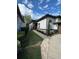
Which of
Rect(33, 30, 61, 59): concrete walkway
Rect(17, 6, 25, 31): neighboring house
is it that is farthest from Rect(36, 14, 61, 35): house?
Rect(17, 6, 25, 31): neighboring house

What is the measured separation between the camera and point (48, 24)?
1.44m

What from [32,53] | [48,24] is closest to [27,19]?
[48,24]

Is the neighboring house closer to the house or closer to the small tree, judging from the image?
the small tree

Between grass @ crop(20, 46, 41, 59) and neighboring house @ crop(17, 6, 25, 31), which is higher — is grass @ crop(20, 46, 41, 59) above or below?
below

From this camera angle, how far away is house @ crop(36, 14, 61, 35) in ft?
4.67

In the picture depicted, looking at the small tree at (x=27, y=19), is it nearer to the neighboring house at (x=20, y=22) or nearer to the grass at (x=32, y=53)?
the neighboring house at (x=20, y=22)

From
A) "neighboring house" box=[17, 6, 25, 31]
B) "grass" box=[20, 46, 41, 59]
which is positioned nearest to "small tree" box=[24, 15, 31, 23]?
"neighboring house" box=[17, 6, 25, 31]

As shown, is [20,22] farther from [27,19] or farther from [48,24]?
[48,24]

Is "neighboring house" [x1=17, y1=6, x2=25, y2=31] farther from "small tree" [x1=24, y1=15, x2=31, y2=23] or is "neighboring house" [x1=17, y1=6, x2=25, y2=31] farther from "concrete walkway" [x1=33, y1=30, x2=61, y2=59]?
"concrete walkway" [x1=33, y1=30, x2=61, y2=59]

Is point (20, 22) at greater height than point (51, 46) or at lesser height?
greater

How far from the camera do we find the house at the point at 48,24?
4.67 ft

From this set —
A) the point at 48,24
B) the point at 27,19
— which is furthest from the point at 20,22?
the point at 48,24

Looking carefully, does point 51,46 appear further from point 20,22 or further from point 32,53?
point 20,22
